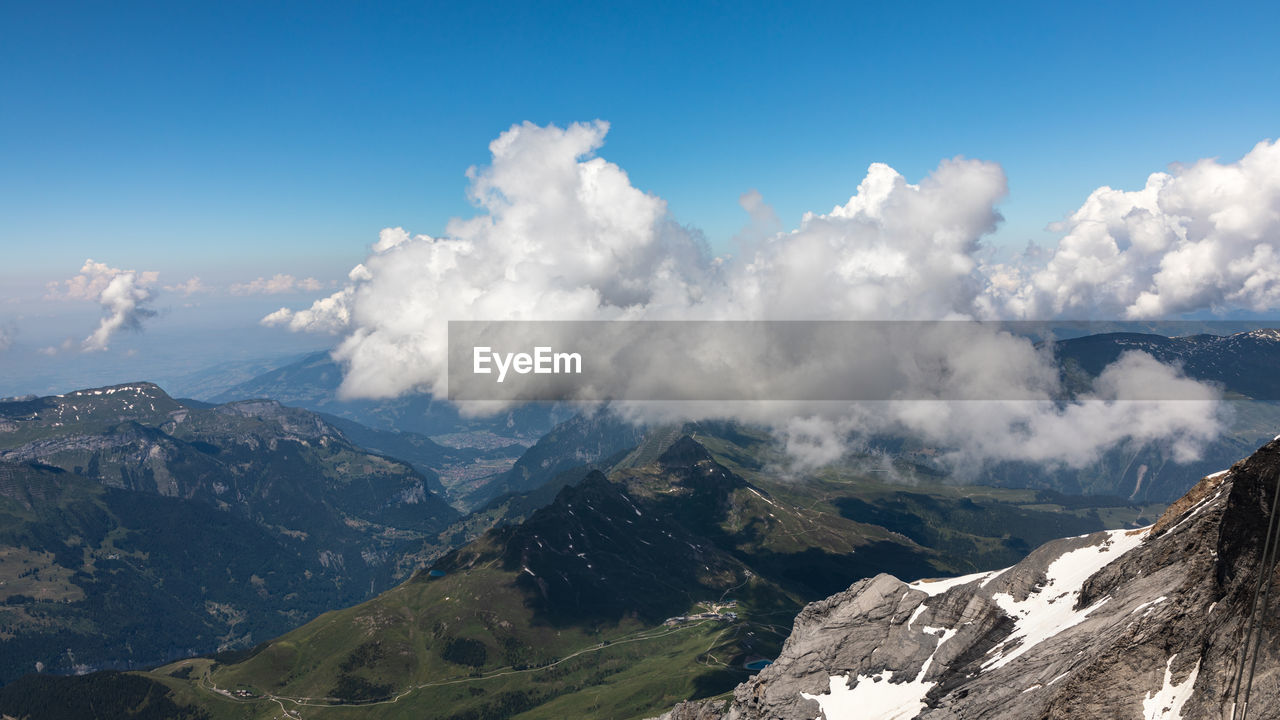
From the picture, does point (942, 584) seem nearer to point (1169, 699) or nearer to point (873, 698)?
point (873, 698)

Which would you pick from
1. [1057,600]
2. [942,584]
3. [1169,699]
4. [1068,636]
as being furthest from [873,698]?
[1169,699]

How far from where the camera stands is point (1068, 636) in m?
64.0

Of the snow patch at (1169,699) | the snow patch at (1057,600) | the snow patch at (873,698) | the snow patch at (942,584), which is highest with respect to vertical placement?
the snow patch at (1169,699)

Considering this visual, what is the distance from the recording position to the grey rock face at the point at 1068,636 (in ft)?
153

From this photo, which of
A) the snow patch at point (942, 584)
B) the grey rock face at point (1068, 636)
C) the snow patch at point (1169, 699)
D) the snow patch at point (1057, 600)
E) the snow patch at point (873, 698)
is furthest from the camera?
the snow patch at point (942, 584)

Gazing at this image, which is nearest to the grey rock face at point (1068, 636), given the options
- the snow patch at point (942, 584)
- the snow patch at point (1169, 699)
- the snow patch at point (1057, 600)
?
the snow patch at point (1169, 699)

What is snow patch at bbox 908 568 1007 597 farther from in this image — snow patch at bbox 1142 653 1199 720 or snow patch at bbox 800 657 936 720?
snow patch at bbox 1142 653 1199 720

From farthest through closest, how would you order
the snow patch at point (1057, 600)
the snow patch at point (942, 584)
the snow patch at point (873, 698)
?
the snow patch at point (942, 584) < the snow patch at point (873, 698) < the snow patch at point (1057, 600)

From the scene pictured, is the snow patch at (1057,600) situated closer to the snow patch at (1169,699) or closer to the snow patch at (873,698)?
the snow patch at (873,698)

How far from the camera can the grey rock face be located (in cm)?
4656

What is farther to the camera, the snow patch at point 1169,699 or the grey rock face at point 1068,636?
the grey rock face at point 1068,636

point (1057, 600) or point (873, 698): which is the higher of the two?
point (1057, 600)

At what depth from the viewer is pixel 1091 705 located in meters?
49.7

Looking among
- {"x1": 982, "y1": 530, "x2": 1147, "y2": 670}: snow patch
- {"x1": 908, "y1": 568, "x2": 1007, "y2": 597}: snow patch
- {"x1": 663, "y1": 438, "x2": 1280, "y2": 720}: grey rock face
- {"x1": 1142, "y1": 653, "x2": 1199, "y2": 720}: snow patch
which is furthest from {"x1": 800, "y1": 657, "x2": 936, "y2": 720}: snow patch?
{"x1": 1142, "y1": 653, "x2": 1199, "y2": 720}: snow patch
